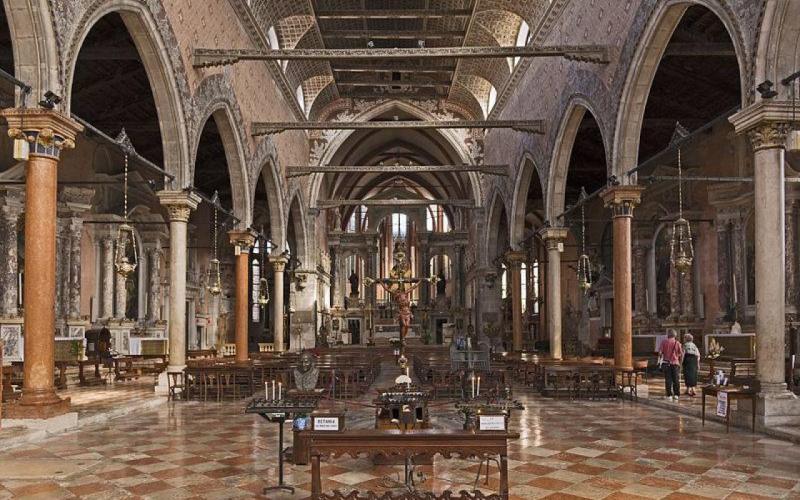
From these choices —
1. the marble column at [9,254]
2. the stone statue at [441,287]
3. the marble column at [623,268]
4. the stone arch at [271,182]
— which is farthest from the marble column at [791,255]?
the stone statue at [441,287]

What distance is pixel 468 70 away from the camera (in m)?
28.0

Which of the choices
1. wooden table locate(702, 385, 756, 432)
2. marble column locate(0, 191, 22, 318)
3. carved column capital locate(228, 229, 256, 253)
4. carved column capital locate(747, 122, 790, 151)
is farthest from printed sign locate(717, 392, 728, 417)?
marble column locate(0, 191, 22, 318)

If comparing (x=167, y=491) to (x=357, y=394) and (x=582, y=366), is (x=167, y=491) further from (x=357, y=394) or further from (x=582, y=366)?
(x=582, y=366)

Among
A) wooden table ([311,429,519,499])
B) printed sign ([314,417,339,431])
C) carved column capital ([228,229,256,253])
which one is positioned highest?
carved column capital ([228,229,256,253])

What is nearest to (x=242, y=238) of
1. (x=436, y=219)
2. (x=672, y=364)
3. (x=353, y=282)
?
(x=672, y=364)

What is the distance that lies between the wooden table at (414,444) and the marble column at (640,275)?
1931cm

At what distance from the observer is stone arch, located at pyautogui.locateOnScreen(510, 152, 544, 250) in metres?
22.9

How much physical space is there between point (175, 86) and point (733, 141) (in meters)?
13.5

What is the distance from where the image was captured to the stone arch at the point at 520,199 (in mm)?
22891

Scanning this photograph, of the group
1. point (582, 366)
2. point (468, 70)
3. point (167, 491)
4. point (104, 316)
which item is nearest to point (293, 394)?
point (167, 491)

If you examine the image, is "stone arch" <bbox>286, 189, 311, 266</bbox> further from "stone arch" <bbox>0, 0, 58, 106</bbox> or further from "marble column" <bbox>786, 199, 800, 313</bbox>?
"stone arch" <bbox>0, 0, 58, 106</bbox>

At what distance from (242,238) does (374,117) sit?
14211 millimetres

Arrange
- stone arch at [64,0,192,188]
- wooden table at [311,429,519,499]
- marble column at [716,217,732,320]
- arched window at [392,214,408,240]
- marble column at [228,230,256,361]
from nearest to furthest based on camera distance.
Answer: wooden table at [311,429,519,499]
stone arch at [64,0,192,188]
marble column at [716,217,732,320]
marble column at [228,230,256,361]
arched window at [392,214,408,240]

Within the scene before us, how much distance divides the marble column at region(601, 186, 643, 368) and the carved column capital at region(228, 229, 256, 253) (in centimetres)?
952
